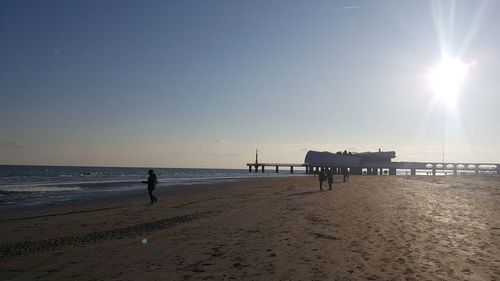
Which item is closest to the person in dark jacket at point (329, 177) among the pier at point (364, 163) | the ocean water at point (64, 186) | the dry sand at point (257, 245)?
the dry sand at point (257, 245)

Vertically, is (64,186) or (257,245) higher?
(257,245)

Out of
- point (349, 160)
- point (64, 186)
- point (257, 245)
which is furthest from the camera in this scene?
point (349, 160)

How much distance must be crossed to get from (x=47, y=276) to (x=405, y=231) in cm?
900

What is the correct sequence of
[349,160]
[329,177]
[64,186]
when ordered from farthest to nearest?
[349,160], [64,186], [329,177]

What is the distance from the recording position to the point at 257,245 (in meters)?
9.91

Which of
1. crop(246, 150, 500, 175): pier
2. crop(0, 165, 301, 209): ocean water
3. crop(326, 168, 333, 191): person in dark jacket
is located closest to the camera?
crop(0, 165, 301, 209): ocean water

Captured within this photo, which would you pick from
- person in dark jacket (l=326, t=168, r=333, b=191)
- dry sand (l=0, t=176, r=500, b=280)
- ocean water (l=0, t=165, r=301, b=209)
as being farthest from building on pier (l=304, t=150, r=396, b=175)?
dry sand (l=0, t=176, r=500, b=280)

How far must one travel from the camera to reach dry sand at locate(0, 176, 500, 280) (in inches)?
301

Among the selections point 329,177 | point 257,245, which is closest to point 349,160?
point 329,177

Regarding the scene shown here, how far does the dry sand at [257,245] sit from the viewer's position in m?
7.64

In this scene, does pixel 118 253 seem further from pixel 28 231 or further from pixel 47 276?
pixel 28 231

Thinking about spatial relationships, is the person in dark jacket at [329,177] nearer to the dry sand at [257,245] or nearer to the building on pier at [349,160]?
the dry sand at [257,245]

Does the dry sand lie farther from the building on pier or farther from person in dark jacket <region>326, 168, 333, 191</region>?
the building on pier

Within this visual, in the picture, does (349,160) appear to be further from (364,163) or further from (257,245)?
(257,245)
